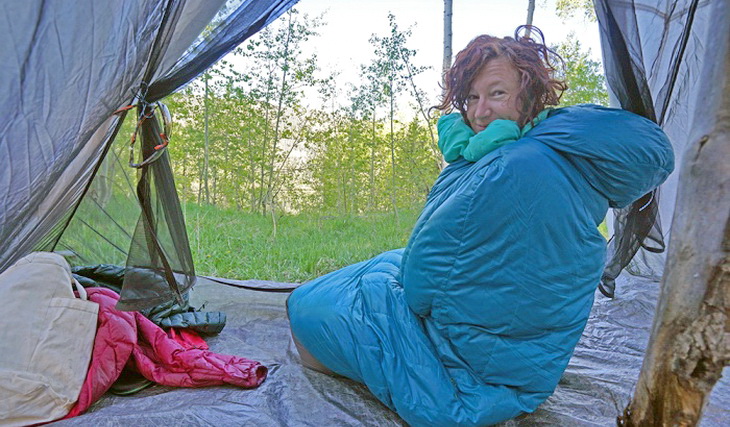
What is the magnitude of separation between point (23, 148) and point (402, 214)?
4169 millimetres

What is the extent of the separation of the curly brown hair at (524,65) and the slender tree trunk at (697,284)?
0.55m

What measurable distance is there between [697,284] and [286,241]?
3.78 metres

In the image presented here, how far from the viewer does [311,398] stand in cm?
138

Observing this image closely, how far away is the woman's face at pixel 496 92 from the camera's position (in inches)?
47.9

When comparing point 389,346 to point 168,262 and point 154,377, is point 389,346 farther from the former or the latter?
point 168,262

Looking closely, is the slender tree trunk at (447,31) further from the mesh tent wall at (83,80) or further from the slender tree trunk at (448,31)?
the mesh tent wall at (83,80)

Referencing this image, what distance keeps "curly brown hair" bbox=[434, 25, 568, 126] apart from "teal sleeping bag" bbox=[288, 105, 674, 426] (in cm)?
10

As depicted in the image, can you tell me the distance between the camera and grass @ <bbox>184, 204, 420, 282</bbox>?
3.59m

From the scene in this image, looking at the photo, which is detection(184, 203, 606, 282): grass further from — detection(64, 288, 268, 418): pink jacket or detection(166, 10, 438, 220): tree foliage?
detection(64, 288, 268, 418): pink jacket

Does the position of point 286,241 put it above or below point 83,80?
below

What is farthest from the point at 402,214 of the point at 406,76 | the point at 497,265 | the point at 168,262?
the point at 497,265

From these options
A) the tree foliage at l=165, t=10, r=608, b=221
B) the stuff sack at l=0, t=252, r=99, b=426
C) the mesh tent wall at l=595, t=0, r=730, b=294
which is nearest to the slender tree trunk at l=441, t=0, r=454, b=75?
the tree foliage at l=165, t=10, r=608, b=221

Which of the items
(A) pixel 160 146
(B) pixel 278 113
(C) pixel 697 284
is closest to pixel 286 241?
(B) pixel 278 113

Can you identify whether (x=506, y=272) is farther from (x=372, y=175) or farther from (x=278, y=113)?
(x=372, y=175)
